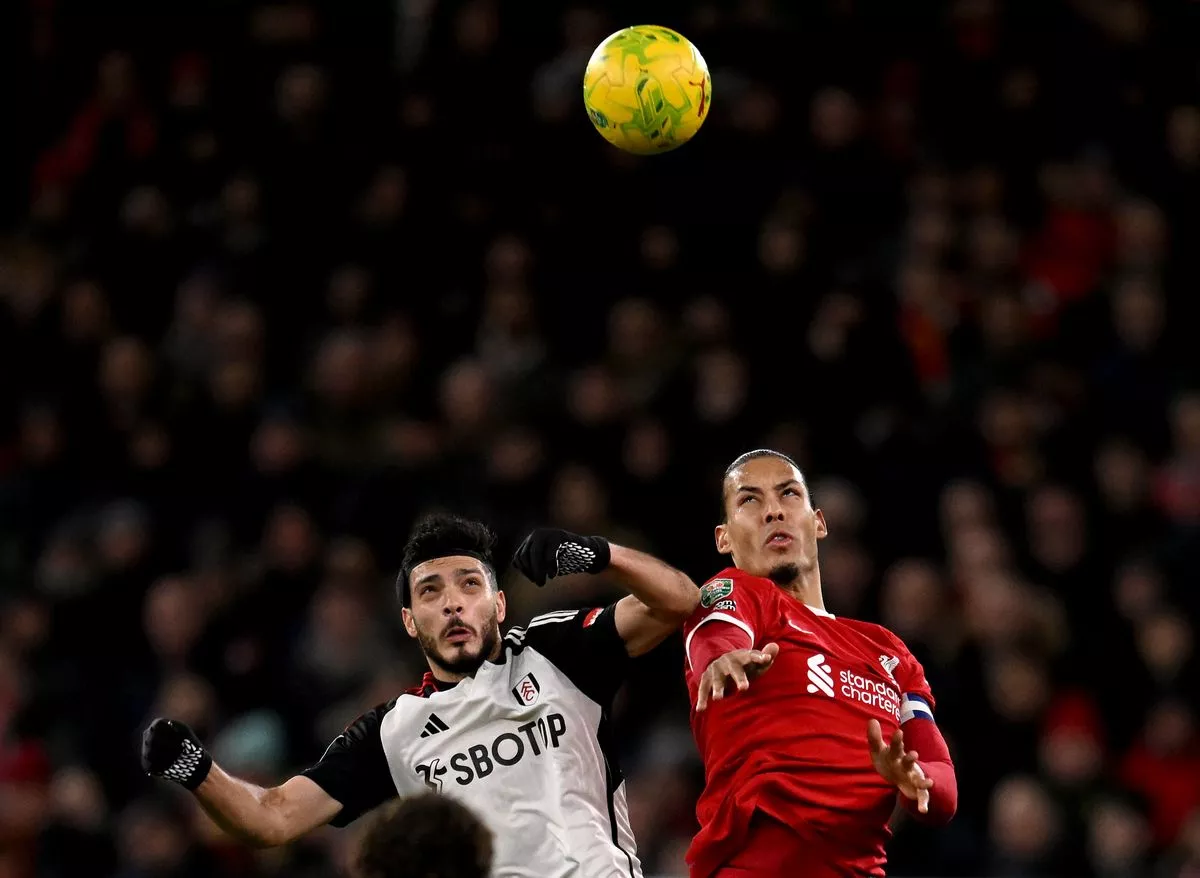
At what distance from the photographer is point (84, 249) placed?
37.6ft

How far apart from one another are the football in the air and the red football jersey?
5.57ft

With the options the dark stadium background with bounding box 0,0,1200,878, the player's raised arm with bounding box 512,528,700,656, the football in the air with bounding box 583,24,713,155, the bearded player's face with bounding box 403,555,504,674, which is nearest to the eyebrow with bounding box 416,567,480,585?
the bearded player's face with bounding box 403,555,504,674

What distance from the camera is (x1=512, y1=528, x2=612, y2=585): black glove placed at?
207 inches

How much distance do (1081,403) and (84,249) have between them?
6204mm

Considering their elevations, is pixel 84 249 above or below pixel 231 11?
below

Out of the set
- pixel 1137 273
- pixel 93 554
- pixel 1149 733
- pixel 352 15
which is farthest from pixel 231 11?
pixel 1149 733

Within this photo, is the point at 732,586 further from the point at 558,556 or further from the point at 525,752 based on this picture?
the point at 525,752

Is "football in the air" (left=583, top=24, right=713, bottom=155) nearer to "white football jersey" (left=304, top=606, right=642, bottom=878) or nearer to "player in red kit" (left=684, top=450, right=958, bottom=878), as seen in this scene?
"player in red kit" (left=684, top=450, right=958, bottom=878)

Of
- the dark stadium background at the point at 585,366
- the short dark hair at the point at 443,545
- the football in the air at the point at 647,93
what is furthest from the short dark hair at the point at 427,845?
the dark stadium background at the point at 585,366

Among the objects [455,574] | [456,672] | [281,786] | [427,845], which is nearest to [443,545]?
[455,574]

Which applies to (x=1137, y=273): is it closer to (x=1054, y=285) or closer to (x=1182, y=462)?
(x=1054, y=285)

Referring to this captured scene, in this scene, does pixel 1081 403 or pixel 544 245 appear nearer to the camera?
pixel 1081 403

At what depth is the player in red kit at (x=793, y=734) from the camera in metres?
5.27

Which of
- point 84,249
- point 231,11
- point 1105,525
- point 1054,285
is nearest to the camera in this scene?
point 1105,525
